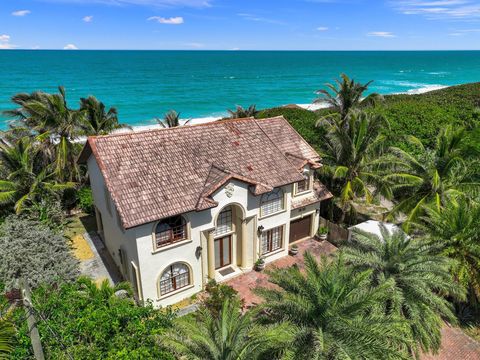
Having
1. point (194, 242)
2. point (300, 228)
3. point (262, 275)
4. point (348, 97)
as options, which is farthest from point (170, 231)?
point (348, 97)

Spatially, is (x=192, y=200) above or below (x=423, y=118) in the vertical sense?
below

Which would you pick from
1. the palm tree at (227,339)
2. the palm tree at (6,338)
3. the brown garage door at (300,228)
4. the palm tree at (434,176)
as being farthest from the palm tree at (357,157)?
the palm tree at (6,338)

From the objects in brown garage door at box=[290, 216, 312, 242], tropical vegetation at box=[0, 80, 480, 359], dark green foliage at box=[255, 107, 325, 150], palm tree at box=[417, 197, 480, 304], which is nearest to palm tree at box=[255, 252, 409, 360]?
tropical vegetation at box=[0, 80, 480, 359]

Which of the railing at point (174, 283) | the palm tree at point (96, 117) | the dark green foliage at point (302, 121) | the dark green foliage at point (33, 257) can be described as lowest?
the railing at point (174, 283)

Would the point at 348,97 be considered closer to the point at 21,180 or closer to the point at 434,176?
the point at 434,176

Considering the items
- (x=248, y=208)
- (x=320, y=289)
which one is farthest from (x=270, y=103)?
(x=320, y=289)

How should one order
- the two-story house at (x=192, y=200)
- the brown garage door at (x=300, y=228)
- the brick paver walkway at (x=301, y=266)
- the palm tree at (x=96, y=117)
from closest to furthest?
the brick paver walkway at (x=301, y=266), the two-story house at (x=192, y=200), the brown garage door at (x=300, y=228), the palm tree at (x=96, y=117)

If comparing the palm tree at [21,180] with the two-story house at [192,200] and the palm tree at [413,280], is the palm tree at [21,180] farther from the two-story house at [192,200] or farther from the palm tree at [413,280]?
the palm tree at [413,280]
